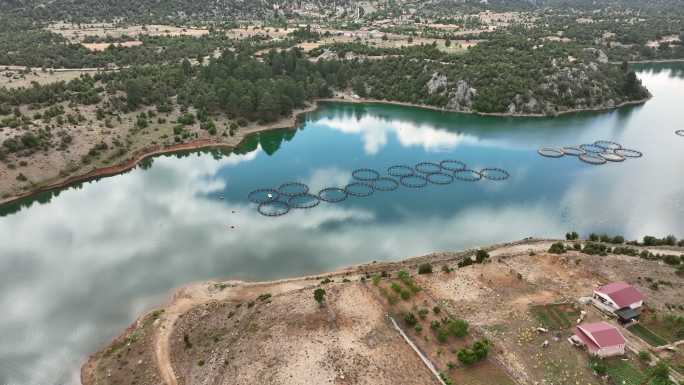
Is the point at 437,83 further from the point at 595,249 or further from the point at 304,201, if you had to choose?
the point at 595,249

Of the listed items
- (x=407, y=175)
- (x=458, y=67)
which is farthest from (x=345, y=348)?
(x=458, y=67)

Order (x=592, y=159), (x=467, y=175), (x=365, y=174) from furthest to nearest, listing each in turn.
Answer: (x=592, y=159), (x=467, y=175), (x=365, y=174)

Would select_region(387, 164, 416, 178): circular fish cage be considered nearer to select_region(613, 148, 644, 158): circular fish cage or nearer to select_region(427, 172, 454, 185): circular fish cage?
select_region(427, 172, 454, 185): circular fish cage

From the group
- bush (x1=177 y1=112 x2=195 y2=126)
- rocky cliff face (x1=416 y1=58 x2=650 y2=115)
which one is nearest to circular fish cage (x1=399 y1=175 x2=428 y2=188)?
rocky cliff face (x1=416 y1=58 x2=650 y2=115)

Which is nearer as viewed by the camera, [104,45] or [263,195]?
[263,195]

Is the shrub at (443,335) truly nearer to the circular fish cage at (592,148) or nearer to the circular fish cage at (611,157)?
the circular fish cage at (611,157)

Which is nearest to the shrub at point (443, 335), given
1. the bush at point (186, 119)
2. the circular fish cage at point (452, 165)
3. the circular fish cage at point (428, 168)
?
the circular fish cage at point (428, 168)

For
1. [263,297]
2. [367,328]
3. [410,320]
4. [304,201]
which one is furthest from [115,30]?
[410,320]
